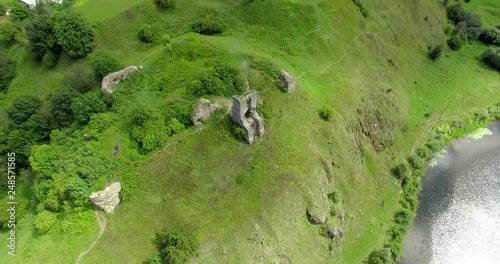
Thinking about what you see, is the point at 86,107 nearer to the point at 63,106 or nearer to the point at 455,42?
the point at 63,106

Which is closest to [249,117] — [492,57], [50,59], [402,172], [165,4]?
[402,172]

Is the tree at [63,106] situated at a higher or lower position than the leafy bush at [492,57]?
higher

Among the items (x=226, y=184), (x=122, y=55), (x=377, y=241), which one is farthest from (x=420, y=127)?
(x=122, y=55)

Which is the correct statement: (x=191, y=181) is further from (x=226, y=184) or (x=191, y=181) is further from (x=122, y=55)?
(x=122, y=55)

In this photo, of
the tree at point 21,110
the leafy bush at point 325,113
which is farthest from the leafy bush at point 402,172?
the tree at point 21,110

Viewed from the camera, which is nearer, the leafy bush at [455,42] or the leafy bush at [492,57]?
the leafy bush at [492,57]

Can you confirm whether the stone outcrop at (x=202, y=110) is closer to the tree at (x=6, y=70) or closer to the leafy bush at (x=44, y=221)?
the leafy bush at (x=44, y=221)

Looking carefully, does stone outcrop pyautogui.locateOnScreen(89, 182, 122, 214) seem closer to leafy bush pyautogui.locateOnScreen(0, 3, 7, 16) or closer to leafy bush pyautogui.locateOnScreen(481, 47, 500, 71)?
leafy bush pyautogui.locateOnScreen(0, 3, 7, 16)
